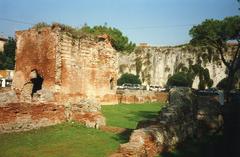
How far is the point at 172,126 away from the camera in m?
11.3

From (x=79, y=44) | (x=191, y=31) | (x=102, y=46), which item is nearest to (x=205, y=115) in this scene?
(x=79, y=44)

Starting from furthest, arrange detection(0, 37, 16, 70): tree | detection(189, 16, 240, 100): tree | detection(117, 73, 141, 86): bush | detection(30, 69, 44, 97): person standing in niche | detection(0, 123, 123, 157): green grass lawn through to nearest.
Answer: detection(0, 37, 16, 70): tree → detection(117, 73, 141, 86): bush → detection(189, 16, 240, 100): tree → detection(30, 69, 44, 97): person standing in niche → detection(0, 123, 123, 157): green grass lawn

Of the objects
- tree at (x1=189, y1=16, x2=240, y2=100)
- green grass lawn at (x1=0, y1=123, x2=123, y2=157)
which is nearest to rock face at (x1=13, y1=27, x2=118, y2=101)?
green grass lawn at (x1=0, y1=123, x2=123, y2=157)

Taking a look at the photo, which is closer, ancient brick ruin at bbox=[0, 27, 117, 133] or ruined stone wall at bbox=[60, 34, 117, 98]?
ancient brick ruin at bbox=[0, 27, 117, 133]

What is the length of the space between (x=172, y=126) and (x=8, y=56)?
46.7 metres

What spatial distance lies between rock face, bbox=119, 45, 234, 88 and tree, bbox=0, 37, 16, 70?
18.4 meters

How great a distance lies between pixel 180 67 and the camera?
174 ft

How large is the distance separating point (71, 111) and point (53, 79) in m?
4.31

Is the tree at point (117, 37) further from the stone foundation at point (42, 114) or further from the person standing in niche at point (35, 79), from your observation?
the stone foundation at point (42, 114)

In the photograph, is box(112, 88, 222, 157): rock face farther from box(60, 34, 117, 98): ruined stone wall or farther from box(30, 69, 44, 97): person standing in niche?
box(30, 69, 44, 97): person standing in niche

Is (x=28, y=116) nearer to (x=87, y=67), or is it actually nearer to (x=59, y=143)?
(x=59, y=143)

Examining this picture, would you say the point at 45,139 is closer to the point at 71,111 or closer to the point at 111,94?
the point at 71,111

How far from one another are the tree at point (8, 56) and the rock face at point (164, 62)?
1840cm

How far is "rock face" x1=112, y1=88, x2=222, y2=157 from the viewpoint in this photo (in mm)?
8758
